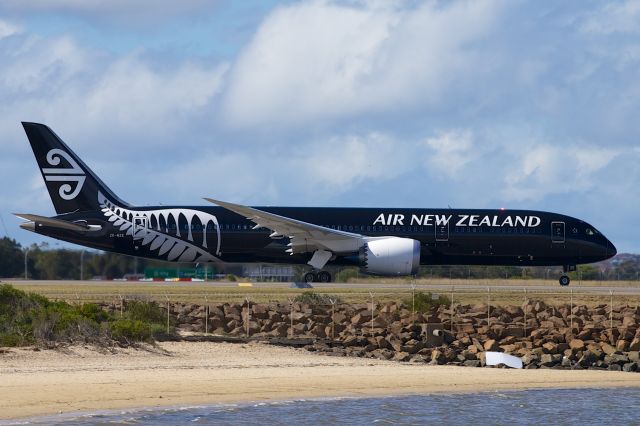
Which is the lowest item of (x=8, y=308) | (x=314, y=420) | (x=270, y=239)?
(x=314, y=420)

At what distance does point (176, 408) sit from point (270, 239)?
28.0 meters

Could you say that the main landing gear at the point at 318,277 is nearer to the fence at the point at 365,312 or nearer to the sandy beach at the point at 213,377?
the fence at the point at 365,312

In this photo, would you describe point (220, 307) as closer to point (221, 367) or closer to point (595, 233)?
point (221, 367)

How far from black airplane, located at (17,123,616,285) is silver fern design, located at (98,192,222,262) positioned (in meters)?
0.04

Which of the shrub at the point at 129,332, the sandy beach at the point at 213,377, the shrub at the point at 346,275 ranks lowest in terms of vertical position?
the sandy beach at the point at 213,377

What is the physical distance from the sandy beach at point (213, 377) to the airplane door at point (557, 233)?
2150cm

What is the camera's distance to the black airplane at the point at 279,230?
4922cm

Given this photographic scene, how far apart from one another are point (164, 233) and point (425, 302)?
14732 millimetres

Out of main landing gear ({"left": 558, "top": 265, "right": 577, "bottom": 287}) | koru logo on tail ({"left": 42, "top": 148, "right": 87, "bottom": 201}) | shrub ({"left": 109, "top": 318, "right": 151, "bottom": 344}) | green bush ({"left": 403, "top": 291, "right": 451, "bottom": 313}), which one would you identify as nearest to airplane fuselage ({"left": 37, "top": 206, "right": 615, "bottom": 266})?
koru logo on tail ({"left": 42, "top": 148, "right": 87, "bottom": 201})

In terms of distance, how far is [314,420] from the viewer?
21.0 m

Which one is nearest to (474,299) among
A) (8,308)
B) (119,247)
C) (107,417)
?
(119,247)

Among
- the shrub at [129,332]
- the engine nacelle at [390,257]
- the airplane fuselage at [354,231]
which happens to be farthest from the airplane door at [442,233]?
the shrub at [129,332]

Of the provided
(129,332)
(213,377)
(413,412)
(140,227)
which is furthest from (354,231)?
(413,412)

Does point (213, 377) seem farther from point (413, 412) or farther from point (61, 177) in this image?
point (61, 177)
